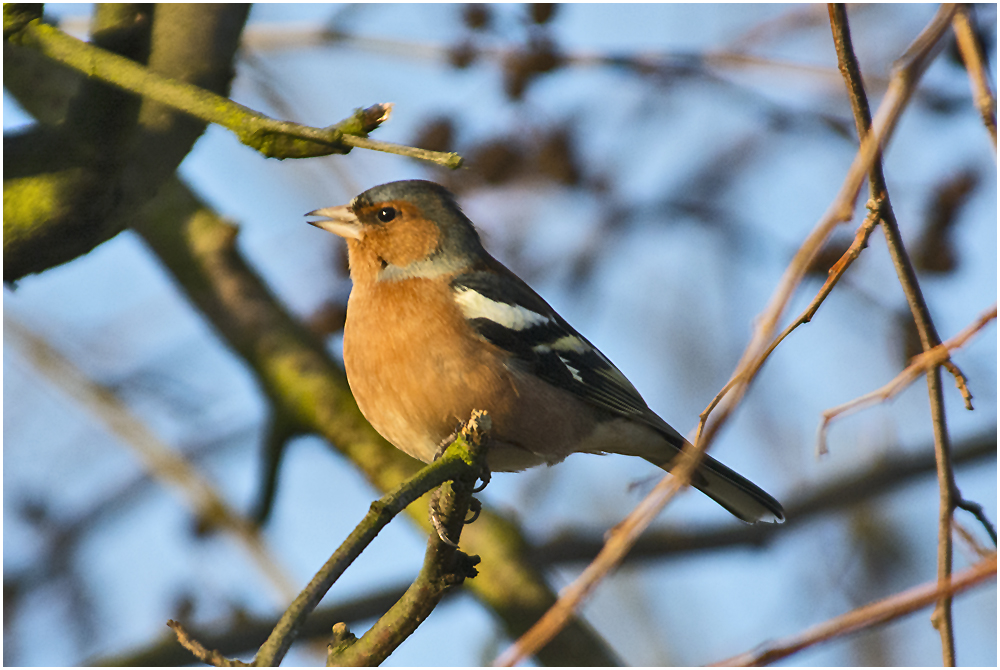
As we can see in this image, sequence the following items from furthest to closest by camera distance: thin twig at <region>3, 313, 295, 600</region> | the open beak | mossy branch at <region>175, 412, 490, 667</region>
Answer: thin twig at <region>3, 313, 295, 600</region> → the open beak → mossy branch at <region>175, 412, 490, 667</region>

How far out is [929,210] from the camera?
5.93 meters

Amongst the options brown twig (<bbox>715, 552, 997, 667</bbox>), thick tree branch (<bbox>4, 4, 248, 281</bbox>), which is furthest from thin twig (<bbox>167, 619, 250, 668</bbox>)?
thick tree branch (<bbox>4, 4, 248, 281</bbox>)

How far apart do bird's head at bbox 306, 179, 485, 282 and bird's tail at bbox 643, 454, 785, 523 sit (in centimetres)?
182

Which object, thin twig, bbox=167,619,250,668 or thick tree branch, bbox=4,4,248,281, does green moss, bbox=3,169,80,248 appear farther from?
→ thin twig, bbox=167,619,250,668

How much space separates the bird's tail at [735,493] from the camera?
17.9 ft

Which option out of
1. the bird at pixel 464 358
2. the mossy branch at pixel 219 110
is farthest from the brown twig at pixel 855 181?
the bird at pixel 464 358

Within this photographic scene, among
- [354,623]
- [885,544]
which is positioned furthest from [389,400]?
[885,544]

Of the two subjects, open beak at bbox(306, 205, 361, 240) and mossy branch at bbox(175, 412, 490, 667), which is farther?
open beak at bbox(306, 205, 361, 240)

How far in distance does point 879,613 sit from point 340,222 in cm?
388

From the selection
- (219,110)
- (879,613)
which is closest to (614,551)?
(879,613)

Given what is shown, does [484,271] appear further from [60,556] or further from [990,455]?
[60,556]

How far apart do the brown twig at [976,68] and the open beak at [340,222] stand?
11.6 ft

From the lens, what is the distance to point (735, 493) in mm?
5613

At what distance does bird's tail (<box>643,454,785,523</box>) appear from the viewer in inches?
215
